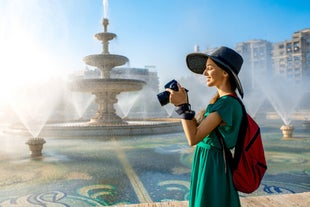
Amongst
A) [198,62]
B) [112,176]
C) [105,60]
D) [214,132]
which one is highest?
[105,60]

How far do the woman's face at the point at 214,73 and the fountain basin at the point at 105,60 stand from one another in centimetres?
1462

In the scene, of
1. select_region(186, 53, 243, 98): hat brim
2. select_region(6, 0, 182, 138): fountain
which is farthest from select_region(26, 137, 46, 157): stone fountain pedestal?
select_region(186, 53, 243, 98): hat brim

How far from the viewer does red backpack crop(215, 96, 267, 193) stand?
1.86 metres

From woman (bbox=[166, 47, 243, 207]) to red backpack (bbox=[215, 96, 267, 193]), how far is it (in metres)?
0.04

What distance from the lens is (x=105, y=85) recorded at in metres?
14.7

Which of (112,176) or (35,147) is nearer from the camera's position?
(112,176)

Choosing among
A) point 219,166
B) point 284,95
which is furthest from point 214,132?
point 284,95

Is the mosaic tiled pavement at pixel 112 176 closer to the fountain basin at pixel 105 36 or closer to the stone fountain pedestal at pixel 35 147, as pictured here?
the stone fountain pedestal at pixel 35 147

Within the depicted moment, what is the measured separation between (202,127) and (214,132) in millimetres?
123

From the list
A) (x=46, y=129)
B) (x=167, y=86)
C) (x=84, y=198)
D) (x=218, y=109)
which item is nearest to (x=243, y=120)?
(x=218, y=109)

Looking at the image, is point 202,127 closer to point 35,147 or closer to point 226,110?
point 226,110

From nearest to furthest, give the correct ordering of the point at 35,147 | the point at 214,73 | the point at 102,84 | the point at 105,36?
the point at 214,73, the point at 35,147, the point at 102,84, the point at 105,36

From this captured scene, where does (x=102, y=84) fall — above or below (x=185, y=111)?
above

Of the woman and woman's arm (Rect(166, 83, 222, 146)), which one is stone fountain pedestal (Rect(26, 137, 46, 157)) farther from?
woman's arm (Rect(166, 83, 222, 146))
